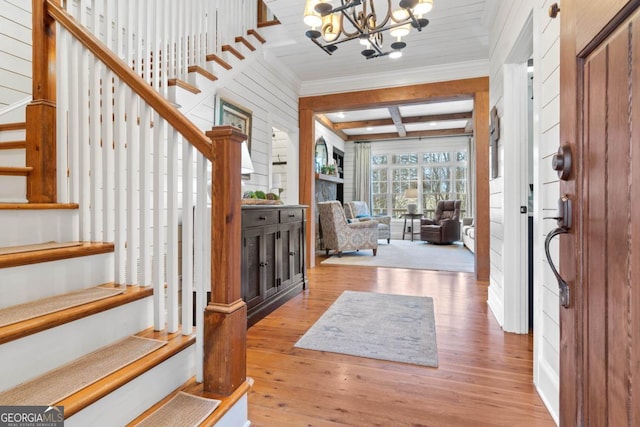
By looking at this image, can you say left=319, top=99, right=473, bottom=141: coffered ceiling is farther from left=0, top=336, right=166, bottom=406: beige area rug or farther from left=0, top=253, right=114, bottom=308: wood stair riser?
left=0, top=336, right=166, bottom=406: beige area rug

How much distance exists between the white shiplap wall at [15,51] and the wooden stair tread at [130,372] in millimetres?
1805

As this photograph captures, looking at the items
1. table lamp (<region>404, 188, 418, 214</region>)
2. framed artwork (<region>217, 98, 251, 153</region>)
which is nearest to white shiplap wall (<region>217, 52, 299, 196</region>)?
framed artwork (<region>217, 98, 251, 153</region>)

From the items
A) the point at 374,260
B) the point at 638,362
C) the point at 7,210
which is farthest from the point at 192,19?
the point at 374,260

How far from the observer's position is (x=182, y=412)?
119 centimetres

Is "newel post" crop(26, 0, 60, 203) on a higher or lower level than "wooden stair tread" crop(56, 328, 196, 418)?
higher

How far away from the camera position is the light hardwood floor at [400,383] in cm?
149

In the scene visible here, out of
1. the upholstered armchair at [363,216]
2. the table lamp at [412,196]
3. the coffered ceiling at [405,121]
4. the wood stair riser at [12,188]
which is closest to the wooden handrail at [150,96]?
the wood stair riser at [12,188]

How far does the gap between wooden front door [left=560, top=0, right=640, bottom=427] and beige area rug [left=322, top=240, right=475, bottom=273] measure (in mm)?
4146

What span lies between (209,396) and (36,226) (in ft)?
3.71

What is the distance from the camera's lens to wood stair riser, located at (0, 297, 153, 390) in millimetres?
1021

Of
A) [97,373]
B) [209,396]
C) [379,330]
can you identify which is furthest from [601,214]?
[379,330]

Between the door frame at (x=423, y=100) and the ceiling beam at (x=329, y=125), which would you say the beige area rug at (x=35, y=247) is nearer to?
the door frame at (x=423, y=100)

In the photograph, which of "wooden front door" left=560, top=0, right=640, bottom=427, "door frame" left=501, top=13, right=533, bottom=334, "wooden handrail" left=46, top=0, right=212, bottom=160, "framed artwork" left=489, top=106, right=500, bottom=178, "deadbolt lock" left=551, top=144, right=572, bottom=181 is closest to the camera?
"wooden front door" left=560, top=0, right=640, bottom=427

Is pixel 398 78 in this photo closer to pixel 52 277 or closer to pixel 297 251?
pixel 297 251
